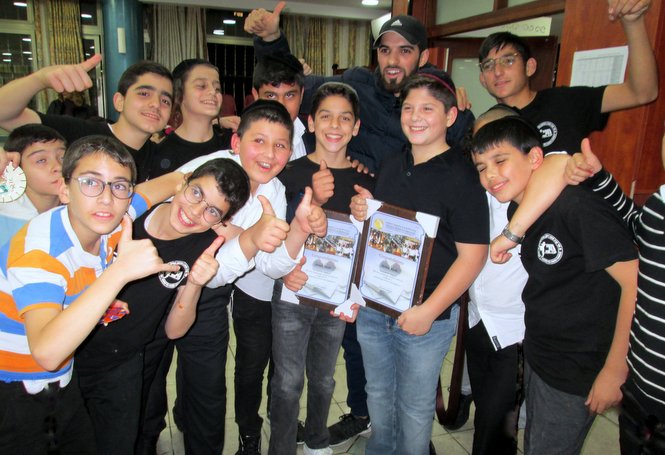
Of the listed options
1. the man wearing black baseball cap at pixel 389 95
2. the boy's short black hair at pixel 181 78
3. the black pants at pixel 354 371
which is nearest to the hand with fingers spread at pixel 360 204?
the man wearing black baseball cap at pixel 389 95

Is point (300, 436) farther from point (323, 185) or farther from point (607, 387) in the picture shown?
point (607, 387)

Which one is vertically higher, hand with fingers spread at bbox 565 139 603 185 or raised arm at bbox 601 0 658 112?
raised arm at bbox 601 0 658 112

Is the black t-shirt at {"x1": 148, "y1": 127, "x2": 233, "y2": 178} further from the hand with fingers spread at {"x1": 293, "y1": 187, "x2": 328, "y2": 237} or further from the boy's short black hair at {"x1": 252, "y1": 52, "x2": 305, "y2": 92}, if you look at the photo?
the hand with fingers spread at {"x1": 293, "y1": 187, "x2": 328, "y2": 237}

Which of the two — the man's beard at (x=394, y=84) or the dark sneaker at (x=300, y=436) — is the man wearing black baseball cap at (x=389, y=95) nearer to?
the man's beard at (x=394, y=84)

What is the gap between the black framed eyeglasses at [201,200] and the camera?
5.80 feet

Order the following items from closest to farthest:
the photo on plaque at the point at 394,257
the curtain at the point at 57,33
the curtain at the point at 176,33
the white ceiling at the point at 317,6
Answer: the photo on plaque at the point at 394,257 < the curtain at the point at 57,33 < the white ceiling at the point at 317,6 < the curtain at the point at 176,33

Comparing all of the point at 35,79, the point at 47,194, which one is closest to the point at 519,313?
the point at 47,194

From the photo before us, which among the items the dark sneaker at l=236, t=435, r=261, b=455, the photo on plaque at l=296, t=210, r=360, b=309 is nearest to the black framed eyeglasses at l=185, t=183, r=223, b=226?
the photo on plaque at l=296, t=210, r=360, b=309

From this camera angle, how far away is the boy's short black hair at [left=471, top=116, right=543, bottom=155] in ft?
5.48

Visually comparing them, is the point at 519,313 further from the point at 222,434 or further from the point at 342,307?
the point at 222,434

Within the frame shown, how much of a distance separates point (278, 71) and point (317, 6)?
30.6 feet

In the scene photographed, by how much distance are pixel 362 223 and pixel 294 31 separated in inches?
442

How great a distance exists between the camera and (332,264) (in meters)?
2.01

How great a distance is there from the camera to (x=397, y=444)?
1.99 m
